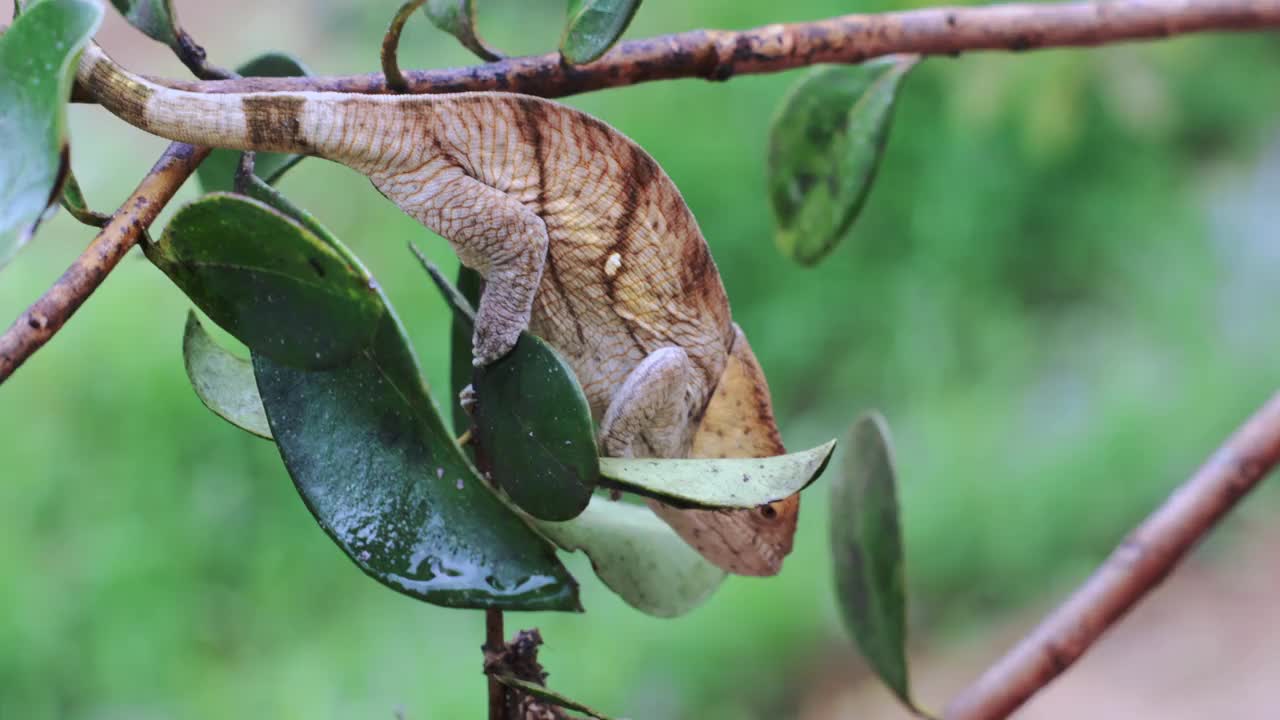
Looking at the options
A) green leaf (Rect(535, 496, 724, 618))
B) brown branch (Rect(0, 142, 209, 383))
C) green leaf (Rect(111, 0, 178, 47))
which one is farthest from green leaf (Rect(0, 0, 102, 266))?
green leaf (Rect(535, 496, 724, 618))

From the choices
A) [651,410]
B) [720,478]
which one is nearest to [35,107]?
[720,478]

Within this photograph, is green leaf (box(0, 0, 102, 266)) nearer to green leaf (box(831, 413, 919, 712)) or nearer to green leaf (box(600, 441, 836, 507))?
green leaf (box(600, 441, 836, 507))

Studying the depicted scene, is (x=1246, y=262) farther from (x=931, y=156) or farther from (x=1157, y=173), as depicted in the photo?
(x=931, y=156)

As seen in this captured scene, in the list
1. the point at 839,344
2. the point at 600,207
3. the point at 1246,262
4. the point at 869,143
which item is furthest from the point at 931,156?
the point at 600,207

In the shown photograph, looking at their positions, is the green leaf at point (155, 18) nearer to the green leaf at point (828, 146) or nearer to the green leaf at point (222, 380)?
the green leaf at point (222, 380)

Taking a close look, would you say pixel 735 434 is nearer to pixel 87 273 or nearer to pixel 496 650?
pixel 496 650

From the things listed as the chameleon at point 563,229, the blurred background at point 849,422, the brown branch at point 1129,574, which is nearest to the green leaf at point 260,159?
the chameleon at point 563,229
